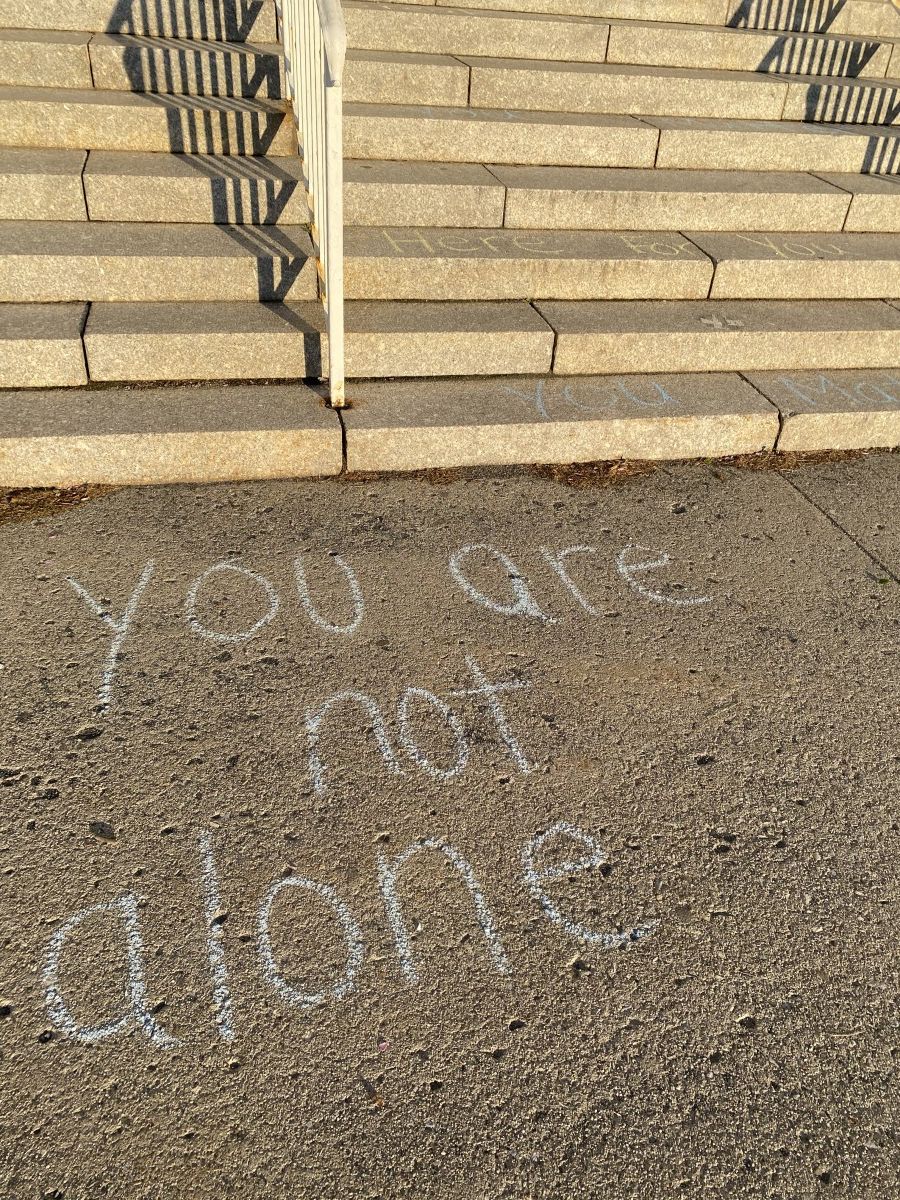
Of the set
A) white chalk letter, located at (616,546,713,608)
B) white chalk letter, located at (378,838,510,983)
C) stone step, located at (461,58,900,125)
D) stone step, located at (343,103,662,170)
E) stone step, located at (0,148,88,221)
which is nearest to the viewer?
white chalk letter, located at (378,838,510,983)

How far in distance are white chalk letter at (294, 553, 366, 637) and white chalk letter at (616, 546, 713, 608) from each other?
103 centimetres

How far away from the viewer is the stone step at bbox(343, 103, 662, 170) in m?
5.18

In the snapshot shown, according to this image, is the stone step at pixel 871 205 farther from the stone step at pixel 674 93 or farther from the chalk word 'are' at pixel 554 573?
the chalk word 'are' at pixel 554 573

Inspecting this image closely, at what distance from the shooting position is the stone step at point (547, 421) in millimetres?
4105

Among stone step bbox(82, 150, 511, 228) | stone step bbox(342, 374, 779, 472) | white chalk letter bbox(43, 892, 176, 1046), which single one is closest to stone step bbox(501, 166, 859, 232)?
stone step bbox(82, 150, 511, 228)

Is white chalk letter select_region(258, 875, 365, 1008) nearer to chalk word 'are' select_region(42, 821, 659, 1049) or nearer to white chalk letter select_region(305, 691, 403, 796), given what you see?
chalk word 'are' select_region(42, 821, 659, 1049)

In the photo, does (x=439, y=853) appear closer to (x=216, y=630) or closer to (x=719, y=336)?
(x=216, y=630)

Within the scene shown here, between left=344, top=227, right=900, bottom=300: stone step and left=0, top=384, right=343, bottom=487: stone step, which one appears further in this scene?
left=344, top=227, right=900, bottom=300: stone step

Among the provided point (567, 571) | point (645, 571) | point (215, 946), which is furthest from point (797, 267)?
point (215, 946)

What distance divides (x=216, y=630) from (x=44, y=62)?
3.69 metres

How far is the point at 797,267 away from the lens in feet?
17.0

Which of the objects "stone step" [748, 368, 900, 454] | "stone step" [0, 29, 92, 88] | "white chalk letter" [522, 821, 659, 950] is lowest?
"white chalk letter" [522, 821, 659, 950]

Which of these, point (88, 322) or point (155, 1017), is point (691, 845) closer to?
point (155, 1017)

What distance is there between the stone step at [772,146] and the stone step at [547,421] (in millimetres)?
1869
